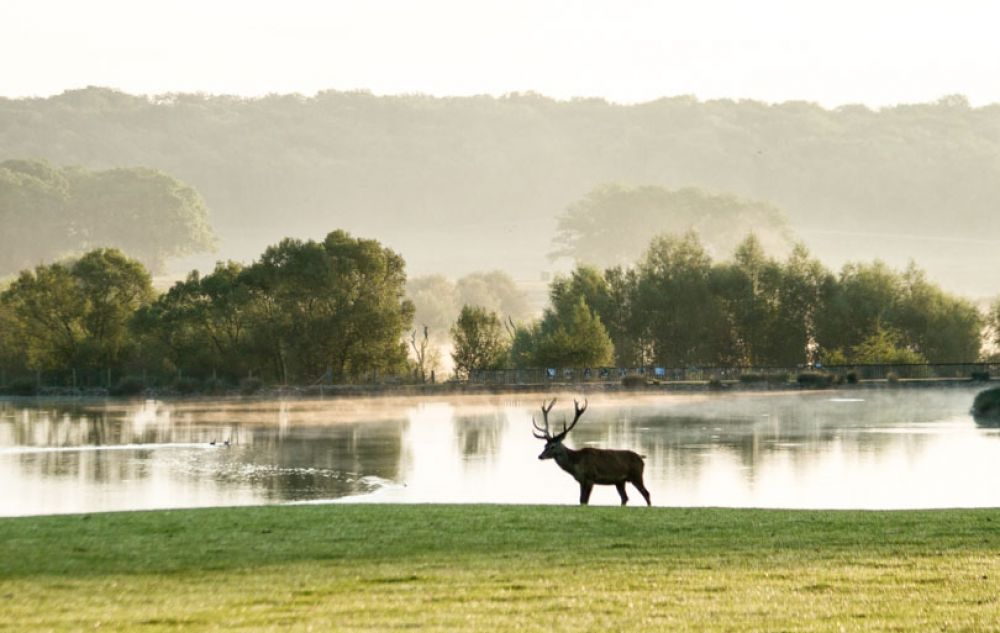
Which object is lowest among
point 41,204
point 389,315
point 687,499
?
point 687,499

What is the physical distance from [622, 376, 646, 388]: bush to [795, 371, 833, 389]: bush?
24.0 feet

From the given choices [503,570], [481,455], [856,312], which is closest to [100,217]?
[856,312]

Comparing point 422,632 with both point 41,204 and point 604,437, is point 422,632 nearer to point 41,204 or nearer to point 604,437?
point 604,437

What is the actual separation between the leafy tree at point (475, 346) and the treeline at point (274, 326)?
3.48m

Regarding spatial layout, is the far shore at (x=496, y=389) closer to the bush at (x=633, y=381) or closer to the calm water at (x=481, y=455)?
the bush at (x=633, y=381)

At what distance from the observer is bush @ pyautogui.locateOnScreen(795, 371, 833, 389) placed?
225 feet

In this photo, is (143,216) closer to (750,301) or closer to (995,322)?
(750,301)

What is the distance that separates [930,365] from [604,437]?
3898cm

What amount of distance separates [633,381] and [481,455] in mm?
38138

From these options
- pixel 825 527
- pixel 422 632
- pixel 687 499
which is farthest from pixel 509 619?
pixel 687 499

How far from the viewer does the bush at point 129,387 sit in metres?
70.1

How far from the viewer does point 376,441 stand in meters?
38.5

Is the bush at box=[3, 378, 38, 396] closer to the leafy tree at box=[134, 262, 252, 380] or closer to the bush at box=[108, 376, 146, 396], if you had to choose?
the bush at box=[108, 376, 146, 396]

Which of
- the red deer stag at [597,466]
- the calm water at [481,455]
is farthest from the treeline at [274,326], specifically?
the red deer stag at [597,466]
